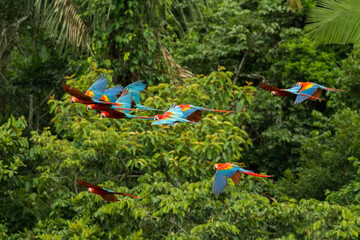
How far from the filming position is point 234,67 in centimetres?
991

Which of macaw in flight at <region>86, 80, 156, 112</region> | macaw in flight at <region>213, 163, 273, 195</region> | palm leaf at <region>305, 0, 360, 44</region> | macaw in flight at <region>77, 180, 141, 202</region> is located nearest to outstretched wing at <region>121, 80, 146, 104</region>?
macaw in flight at <region>86, 80, 156, 112</region>

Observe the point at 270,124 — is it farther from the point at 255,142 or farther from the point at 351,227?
the point at 351,227

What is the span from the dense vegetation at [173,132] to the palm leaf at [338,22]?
0.80 feet

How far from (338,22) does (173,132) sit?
2.64m

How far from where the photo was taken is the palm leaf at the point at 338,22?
6.86m

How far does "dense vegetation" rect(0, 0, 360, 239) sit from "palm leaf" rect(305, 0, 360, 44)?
0.80 ft

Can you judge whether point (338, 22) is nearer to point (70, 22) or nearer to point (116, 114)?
point (70, 22)

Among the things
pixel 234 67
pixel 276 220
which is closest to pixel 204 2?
pixel 234 67

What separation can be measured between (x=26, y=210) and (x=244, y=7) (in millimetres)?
6621

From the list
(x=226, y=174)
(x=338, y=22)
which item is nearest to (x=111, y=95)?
(x=226, y=174)

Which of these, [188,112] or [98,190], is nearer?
[188,112]

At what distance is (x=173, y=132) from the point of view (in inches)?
228

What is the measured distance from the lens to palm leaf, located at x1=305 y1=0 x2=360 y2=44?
6863mm

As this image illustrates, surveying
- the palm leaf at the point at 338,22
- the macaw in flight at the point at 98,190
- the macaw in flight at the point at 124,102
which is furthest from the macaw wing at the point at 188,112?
the palm leaf at the point at 338,22
